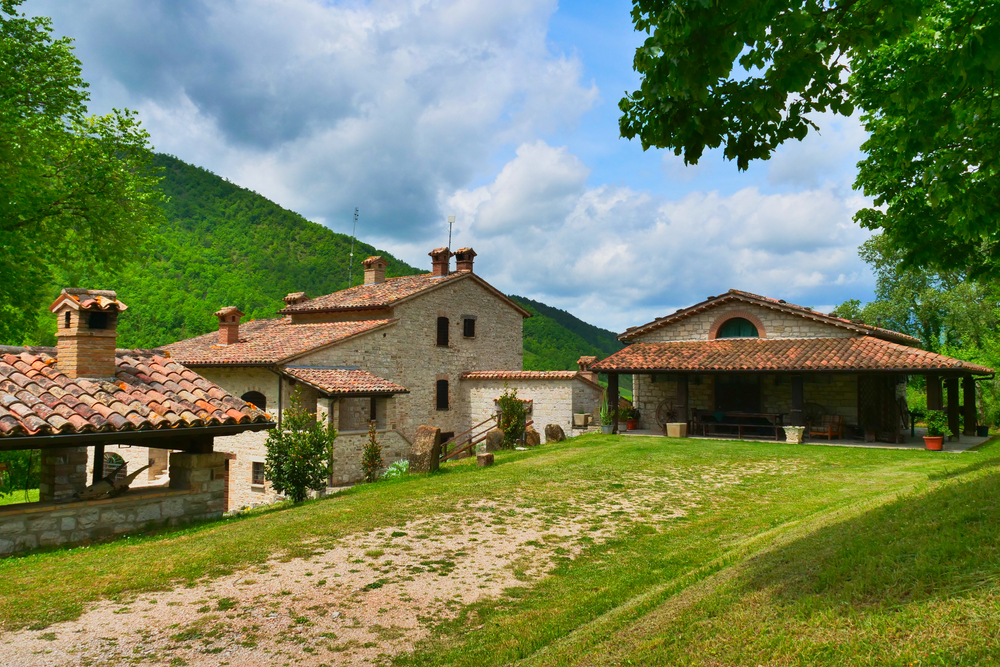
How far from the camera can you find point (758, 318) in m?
21.2

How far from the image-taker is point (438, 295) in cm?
2600

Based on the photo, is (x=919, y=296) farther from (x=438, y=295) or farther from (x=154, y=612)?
(x=154, y=612)

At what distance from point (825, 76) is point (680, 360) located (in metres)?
15.9

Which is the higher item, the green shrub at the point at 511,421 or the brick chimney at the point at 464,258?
the brick chimney at the point at 464,258

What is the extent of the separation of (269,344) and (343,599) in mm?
18262

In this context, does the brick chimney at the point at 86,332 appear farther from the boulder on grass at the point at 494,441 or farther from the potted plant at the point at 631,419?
the potted plant at the point at 631,419

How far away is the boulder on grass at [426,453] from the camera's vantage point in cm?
1602

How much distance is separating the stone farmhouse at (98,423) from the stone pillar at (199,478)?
2cm

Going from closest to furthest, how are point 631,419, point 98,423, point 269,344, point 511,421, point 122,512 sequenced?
1. point 98,423
2. point 122,512
3. point 511,421
4. point 631,419
5. point 269,344

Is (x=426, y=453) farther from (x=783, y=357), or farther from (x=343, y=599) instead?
(x=783, y=357)

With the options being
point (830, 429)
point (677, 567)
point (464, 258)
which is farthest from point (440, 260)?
point (677, 567)

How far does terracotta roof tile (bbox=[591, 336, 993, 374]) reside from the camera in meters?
16.5

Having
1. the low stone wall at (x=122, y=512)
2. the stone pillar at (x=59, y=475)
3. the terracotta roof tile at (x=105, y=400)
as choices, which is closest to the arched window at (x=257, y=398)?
the terracotta roof tile at (x=105, y=400)

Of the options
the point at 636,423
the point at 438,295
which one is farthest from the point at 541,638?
the point at 438,295
